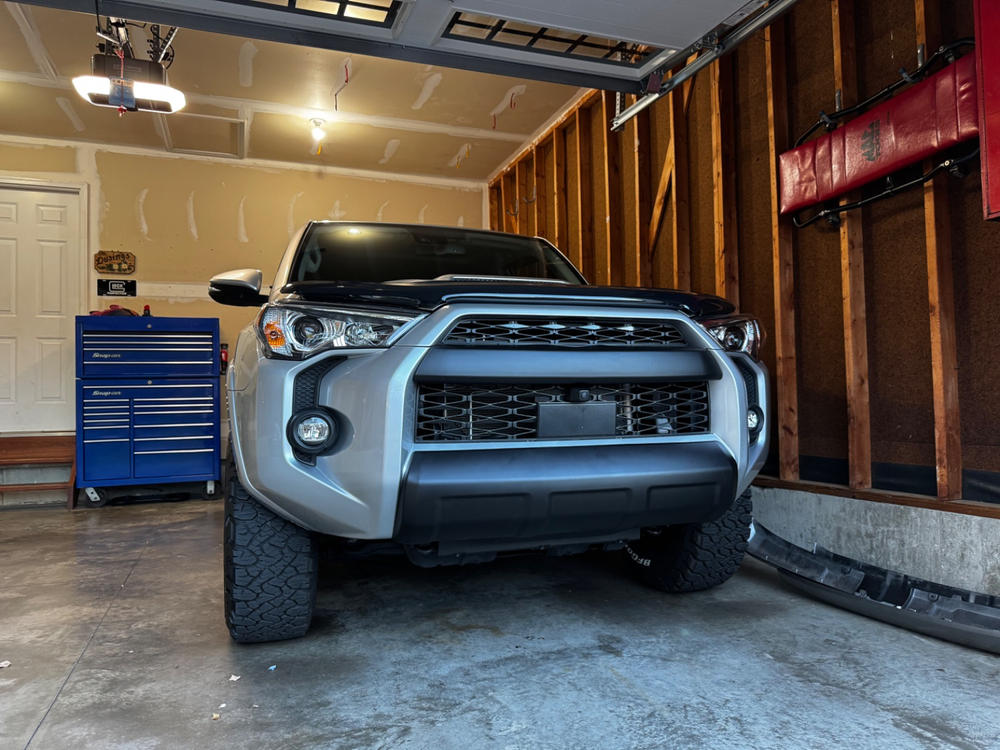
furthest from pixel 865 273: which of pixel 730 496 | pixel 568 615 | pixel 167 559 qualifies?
pixel 167 559

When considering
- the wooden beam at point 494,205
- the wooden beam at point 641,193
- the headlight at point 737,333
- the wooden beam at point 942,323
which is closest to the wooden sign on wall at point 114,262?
the wooden beam at point 494,205

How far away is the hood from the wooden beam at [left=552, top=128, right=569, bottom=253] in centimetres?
398

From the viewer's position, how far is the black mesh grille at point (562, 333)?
5.68 ft

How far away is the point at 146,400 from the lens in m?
5.05

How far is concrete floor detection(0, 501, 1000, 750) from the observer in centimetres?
147

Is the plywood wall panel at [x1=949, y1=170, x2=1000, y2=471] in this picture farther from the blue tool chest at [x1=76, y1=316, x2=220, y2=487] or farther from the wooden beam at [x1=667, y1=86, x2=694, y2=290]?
the blue tool chest at [x1=76, y1=316, x2=220, y2=487]

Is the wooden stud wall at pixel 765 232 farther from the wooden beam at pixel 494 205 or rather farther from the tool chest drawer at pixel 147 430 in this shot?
the tool chest drawer at pixel 147 430

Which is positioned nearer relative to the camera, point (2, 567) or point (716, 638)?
point (716, 638)

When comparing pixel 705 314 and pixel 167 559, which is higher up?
pixel 705 314

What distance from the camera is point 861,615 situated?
7.43 ft

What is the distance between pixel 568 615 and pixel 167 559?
2110 mm

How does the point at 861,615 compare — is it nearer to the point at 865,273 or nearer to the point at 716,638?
the point at 716,638

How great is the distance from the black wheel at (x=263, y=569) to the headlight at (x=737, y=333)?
4.58 feet

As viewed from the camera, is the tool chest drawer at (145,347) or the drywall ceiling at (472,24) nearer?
the drywall ceiling at (472,24)
